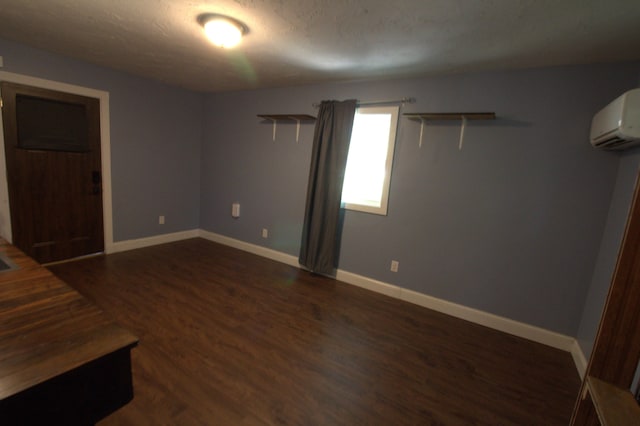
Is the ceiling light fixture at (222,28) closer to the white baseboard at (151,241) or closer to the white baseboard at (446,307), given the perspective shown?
the white baseboard at (446,307)

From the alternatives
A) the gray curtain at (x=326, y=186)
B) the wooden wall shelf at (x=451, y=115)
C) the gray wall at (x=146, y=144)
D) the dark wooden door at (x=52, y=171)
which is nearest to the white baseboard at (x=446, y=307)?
the gray curtain at (x=326, y=186)

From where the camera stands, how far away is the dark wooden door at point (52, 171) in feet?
9.64

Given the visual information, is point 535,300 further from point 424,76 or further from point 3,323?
point 3,323

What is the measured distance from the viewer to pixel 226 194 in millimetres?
4535

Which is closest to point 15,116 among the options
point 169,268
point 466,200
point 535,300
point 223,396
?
point 169,268

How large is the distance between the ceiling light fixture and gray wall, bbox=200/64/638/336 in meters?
1.52

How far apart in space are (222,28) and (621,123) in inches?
103

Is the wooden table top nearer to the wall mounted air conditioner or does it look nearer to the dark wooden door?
the dark wooden door

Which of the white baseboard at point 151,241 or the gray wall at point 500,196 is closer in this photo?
the gray wall at point 500,196

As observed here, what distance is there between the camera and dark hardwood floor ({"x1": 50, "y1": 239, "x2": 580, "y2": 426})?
1.67 meters

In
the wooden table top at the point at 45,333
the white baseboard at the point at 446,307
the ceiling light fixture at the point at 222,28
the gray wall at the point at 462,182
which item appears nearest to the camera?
the wooden table top at the point at 45,333

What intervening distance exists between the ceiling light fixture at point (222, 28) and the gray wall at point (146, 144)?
2.20m

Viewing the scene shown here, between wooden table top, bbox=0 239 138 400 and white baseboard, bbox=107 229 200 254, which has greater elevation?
wooden table top, bbox=0 239 138 400

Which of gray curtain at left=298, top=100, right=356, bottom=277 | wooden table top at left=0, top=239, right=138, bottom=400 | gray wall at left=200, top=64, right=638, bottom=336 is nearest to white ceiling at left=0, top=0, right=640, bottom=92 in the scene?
gray wall at left=200, top=64, right=638, bottom=336
